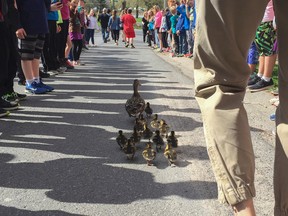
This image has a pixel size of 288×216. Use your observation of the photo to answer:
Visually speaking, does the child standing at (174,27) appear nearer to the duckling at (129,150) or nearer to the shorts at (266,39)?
the shorts at (266,39)

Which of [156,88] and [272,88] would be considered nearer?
[272,88]

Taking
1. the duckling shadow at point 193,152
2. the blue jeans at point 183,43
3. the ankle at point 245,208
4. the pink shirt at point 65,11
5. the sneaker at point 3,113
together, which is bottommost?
the blue jeans at point 183,43

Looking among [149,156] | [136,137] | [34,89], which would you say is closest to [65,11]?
[34,89]

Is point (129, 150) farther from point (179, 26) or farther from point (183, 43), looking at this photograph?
point (183, 43)

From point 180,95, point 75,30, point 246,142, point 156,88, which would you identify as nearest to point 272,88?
point 180,95

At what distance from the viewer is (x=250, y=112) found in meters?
4.91

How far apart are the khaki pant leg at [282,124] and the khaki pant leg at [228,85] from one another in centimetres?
15

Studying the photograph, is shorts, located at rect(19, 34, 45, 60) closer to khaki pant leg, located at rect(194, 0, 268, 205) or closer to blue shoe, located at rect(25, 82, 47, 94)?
blue shoe, located at rect(25, 82, 47, 94)

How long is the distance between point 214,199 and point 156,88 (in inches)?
174

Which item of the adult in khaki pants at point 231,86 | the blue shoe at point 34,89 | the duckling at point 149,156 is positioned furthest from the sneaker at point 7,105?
the adult in khaki pants at point 231,86

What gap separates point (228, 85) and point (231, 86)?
0.05 ft

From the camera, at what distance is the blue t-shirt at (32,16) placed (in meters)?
5.79

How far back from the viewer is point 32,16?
5.81 m

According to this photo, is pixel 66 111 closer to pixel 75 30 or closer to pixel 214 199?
pixel 214 199
